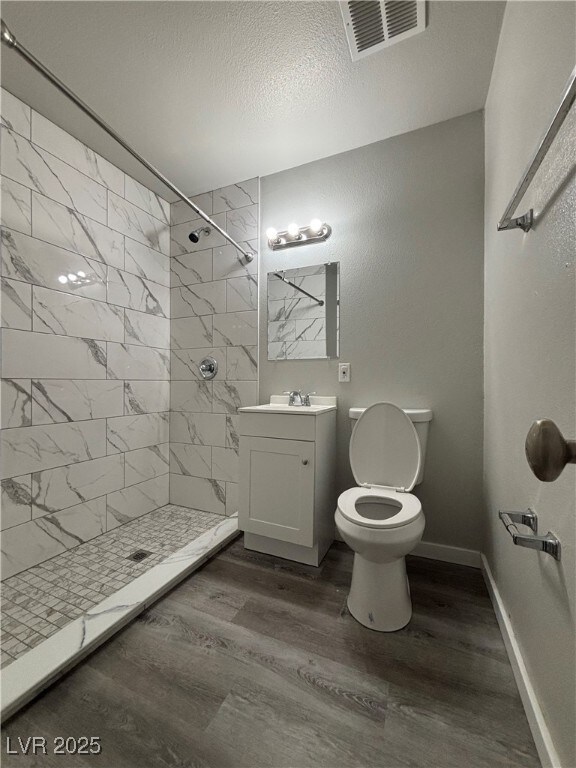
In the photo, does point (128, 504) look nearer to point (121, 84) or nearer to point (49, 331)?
point (49, 331)

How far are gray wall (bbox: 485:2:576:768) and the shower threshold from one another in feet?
4.55

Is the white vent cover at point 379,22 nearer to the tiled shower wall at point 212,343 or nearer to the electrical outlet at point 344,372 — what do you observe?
the tiled shower wall at point 212,343

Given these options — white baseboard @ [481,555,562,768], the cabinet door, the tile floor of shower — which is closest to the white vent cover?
the cabinet door

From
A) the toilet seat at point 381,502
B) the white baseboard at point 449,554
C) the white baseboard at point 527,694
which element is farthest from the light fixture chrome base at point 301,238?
the white baseboard at point 527,694

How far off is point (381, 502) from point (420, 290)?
1183 mm

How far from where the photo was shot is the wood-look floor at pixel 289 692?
0.81 meters

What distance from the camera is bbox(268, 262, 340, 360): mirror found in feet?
6.39

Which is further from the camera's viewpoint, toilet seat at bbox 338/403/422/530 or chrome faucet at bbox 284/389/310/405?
chrome faucet at bbox 284/389/310/405

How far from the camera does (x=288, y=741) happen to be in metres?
0.84

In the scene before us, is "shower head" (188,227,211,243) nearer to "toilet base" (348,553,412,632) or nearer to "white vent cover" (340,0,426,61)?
"white vent cover" (340,0,426,61)

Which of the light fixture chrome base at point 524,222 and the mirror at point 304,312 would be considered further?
the mirror at point 304,312

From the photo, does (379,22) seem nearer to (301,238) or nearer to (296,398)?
(301,238)

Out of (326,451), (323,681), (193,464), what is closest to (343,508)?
(326,451)

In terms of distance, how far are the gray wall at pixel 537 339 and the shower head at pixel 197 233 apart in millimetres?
1786
